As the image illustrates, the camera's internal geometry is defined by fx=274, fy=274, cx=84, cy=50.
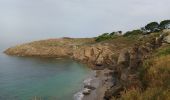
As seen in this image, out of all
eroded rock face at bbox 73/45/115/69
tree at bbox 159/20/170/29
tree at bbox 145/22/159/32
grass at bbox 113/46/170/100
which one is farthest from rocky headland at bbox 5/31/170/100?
grass at bbox 113/46/170/100

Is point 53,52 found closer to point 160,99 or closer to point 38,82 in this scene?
point 38,82

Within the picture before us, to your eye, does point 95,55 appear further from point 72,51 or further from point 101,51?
point 72,51

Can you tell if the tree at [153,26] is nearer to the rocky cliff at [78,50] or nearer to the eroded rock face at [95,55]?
the rocky cliff at [78,50]

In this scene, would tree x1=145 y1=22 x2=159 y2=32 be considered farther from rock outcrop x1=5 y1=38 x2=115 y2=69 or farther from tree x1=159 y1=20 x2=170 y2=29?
rock outcrop x1=5 y1=38 x2=115 y2=69

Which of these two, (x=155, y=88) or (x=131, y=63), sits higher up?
(x=155, y=88)

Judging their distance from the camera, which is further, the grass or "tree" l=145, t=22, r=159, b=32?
"tree" l=145, t=22, r=159, b=32

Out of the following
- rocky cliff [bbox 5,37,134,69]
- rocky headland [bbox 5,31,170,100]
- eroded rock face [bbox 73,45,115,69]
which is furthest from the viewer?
rocky cliff [bbox 5,37,134,69]

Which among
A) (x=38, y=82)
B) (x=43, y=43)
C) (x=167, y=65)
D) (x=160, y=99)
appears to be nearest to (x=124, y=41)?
(x=43, y=43)

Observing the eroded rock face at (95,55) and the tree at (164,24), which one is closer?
the eroded rock face at (95,55)

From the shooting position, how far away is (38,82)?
155 ft

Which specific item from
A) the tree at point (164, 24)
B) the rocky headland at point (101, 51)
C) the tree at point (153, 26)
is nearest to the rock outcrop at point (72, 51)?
the rocky headland at point (101, 51)

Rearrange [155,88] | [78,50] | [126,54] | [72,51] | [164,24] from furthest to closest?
[72,51] < [78,50] < [164,24] < [126,54] < [155,88]

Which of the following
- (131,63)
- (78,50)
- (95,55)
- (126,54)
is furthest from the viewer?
(78,50)

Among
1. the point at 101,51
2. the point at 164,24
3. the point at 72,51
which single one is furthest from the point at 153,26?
the point at 72,51
